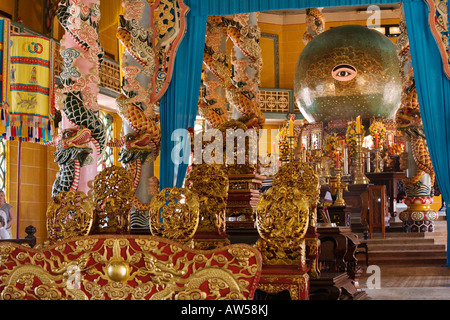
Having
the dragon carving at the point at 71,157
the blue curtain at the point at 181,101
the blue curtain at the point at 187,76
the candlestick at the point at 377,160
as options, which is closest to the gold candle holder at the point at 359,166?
the candlestick at the point at 377,160

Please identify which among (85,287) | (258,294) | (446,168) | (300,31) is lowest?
(258,294)

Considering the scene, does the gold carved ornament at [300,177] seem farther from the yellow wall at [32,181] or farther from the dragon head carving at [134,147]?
the yellow wall at [32,181]

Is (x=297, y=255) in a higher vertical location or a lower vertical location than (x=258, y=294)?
higher

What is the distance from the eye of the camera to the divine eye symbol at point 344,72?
Result: 10906mm

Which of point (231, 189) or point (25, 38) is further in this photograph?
point (231, 189)

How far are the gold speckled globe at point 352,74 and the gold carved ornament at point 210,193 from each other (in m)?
8.25

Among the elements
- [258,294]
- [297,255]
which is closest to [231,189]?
[258,294]

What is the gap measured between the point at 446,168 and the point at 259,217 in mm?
4098

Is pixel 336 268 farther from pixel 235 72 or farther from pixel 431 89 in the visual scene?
pixel 235 72

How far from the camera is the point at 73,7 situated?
210 inches

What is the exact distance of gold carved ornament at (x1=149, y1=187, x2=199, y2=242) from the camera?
209cm

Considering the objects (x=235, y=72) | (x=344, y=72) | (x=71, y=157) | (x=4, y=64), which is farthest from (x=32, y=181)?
(x=344, y=72)

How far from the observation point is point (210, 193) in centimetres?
305
